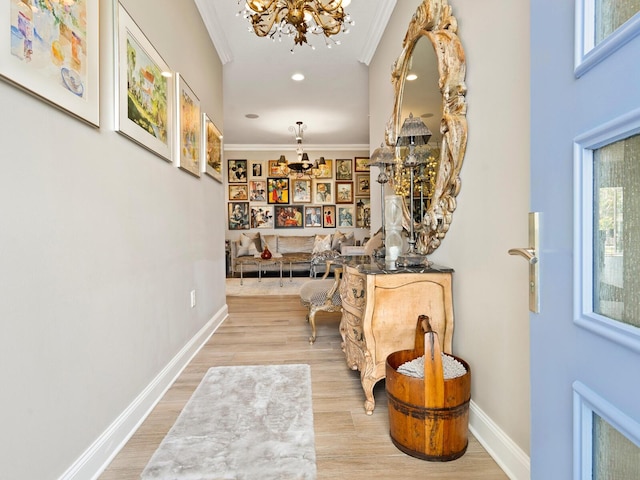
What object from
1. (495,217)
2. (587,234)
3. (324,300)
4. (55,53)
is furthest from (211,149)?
(587,234)

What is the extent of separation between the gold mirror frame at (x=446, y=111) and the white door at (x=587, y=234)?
0.97 m

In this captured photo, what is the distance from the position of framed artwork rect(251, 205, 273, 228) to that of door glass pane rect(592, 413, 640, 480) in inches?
311

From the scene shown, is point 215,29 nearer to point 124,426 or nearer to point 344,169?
point 124,426

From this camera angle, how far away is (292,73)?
14.2 ft

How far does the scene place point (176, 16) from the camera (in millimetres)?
2455

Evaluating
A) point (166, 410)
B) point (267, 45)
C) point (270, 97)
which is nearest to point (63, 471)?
point (166, 410)

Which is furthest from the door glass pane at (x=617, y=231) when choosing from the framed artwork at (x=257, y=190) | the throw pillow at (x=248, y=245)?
the framed artwork at (x=257, y=190)

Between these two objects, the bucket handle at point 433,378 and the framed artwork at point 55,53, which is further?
the bucket handle at point 433,378

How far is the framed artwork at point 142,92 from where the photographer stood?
164 centimetres

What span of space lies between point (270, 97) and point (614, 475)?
212 inches

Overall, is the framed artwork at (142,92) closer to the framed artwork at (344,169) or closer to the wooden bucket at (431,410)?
the wooden bucket at (431,410)

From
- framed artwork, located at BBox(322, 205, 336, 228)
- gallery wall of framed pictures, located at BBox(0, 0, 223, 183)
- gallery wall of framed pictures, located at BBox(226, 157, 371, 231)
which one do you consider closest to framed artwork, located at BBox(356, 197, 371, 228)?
gallery wall of framed pictures, located at BBox(226, 157, 371, 231)

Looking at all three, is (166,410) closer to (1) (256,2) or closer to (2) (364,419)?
(2) (364,419)

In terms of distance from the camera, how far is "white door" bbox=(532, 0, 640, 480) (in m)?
0.51
